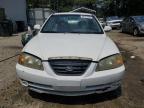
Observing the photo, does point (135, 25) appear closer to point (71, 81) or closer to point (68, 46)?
point (68, 46)

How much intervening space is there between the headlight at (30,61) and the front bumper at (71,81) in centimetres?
8

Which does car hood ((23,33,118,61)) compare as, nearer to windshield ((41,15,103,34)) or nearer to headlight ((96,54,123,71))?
headlight ((96,54,123,71))

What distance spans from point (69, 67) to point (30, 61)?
721 millimetres

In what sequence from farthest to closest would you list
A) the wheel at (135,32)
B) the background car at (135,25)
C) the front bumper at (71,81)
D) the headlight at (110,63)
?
the wheel at (135,32) → the background car at (135,25) → the headlight at (110,63) → the front bumper at (71,81)

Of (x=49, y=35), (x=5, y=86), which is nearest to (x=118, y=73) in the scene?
(x=49, y=35)

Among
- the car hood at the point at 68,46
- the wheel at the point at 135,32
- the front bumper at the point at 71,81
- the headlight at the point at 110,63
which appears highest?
the car hood at the point at 68,46

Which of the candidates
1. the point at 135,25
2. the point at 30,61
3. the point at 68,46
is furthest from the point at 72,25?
A: the point at 135,25

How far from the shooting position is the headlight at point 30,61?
541 centimetres

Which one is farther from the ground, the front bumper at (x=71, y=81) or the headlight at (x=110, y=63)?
the headlight at (x=110, y=63)

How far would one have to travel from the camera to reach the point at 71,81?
5199mm

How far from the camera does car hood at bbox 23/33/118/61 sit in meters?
5.42

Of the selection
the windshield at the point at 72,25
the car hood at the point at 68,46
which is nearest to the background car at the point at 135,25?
the windshield at the point at 72,25

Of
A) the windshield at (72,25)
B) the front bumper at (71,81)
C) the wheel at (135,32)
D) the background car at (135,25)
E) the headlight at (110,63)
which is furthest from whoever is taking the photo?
the wheel at (135,32)

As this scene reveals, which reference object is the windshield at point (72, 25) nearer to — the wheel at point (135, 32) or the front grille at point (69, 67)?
the front grille at point (69, 67)
